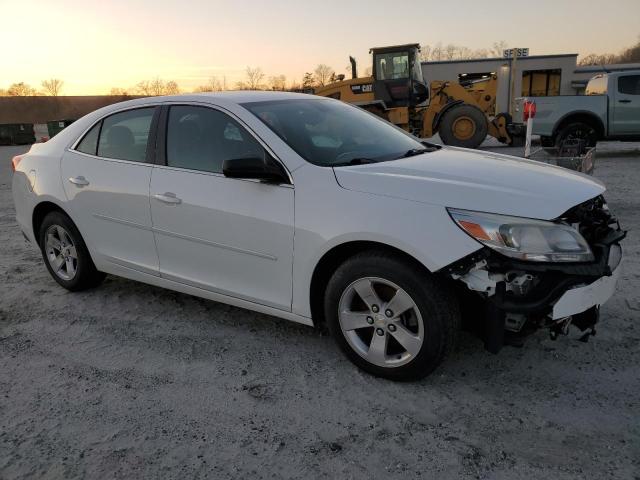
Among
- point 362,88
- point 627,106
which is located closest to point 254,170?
point 627,106

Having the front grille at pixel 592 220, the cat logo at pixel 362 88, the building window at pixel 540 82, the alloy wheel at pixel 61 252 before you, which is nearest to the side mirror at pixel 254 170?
the front grille at pixel 592 220

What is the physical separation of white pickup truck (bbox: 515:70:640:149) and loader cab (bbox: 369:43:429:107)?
391cm

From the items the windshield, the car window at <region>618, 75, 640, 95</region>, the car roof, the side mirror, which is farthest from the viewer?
the car window at <region>618, 75, 640, 95</region>

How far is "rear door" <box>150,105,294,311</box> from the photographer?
10.3 ft

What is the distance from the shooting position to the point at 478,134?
49.9 ft

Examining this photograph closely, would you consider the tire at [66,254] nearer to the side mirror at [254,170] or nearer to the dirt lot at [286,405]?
the dirt lot at [286,405]

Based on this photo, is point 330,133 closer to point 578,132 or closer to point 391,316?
point 391,316

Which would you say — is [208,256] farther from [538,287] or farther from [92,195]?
[538,287]

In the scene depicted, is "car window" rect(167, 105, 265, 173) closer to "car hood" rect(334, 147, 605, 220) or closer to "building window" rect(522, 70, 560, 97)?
"car hood" rect(334, 147, 605, 220)

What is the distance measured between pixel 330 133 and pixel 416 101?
13172 millimetres

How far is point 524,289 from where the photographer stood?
2.59 meters

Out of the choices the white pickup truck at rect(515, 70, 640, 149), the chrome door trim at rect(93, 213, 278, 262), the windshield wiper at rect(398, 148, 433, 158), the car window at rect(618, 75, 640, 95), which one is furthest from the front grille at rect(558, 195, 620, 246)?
the car window at rect(618, 75, 640, 95)

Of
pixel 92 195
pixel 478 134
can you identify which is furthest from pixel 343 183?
pixel 478 134

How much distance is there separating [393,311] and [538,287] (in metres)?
0.74
